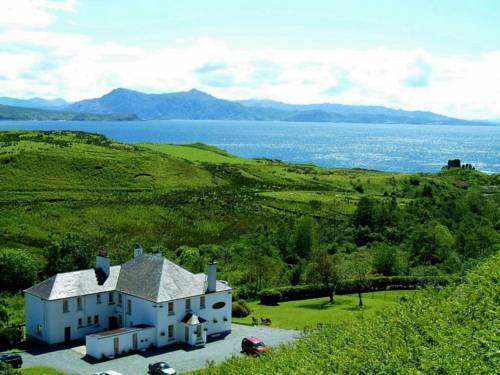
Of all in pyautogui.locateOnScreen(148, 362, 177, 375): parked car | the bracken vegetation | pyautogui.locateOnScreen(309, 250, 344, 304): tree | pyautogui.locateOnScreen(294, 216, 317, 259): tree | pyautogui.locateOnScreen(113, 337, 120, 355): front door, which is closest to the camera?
pyautogui.locateOnScreen(148, 362, 177, 375): parked car

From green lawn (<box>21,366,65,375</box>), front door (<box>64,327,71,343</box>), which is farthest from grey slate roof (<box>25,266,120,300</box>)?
green lawn (<box>21,366,65,375</box>)

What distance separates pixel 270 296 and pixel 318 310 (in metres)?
6.11

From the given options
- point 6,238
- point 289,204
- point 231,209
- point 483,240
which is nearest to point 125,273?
point 6,238

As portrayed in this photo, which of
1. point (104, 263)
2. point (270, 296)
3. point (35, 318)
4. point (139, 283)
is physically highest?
point (104, 263)

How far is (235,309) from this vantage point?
5269 centimetres

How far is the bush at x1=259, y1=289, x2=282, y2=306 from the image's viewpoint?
56.4 meters

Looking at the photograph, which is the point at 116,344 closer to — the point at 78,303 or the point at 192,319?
the point at 192,319

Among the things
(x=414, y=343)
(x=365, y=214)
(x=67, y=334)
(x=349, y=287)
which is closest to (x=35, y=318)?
(x=67, y=334)

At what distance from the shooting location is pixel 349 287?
59.3 meters

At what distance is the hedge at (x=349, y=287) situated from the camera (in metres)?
Result: 56.7

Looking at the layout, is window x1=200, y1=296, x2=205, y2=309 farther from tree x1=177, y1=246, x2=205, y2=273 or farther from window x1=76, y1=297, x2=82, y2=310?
tree x1=177, y1=246, x2=205, y2=273

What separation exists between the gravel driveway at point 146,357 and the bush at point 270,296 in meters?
10.2

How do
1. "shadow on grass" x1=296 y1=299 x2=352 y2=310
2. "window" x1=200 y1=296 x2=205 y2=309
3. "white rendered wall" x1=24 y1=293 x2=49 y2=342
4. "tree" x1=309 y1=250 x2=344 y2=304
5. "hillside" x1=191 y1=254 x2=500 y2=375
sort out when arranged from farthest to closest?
"tree" x1=309 y1=250 x2=344 y2=304, "shadow on grass" x1=296 y1=299 x2=352 y2=310, "window" x1=200 y1=296 x2=205 y2=309, "white rendered wall" x1=24 y1=293 x2=49 y2=342, "hillside" x1=191 y1=254 x2=500 y2=375

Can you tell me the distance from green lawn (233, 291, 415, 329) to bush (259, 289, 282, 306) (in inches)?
26.5
